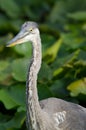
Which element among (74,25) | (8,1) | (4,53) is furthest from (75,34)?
(8,1)

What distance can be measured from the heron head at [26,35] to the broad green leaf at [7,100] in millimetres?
1236

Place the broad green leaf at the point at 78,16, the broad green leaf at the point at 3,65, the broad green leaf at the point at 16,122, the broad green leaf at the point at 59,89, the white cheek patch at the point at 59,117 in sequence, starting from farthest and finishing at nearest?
the broad green leaf at the point at 78,16 < the broad green leaf at the point at 3,65 < the broad green leaf at the point at 59,89 < the broad green leaf at the point at 16,122 < the white cheek patch at the point at 59,117

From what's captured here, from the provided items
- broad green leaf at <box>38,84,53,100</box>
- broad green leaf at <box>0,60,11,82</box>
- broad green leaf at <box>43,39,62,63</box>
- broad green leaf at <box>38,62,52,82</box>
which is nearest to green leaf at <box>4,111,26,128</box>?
broad green leaf at <box>38,84,53,100</box>

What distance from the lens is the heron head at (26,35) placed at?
4.00 m

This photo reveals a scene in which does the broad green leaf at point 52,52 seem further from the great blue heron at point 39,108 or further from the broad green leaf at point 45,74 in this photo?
the great blue heron at point 39,108

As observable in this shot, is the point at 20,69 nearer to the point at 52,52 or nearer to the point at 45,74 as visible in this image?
the point at 45,74

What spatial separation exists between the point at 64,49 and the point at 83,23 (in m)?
1.60

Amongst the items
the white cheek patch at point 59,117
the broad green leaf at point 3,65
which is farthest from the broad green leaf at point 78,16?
the white cheek patch at point 59,117

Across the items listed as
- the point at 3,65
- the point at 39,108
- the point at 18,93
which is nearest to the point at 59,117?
the point at 39,108

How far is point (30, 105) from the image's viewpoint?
4172 millimetres

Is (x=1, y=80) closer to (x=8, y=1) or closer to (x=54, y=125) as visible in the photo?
(x=54, y=125)

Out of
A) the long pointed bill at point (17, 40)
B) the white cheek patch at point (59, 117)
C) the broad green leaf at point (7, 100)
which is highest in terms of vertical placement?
the long pointed bill at point (17, 40)

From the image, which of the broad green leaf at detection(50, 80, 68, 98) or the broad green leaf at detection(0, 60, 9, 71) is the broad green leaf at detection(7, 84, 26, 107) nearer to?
the broad green leaf at detection(50, 80, 68, 98)

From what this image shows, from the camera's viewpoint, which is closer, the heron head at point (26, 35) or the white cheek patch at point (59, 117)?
the heron head at point (26, 35)
